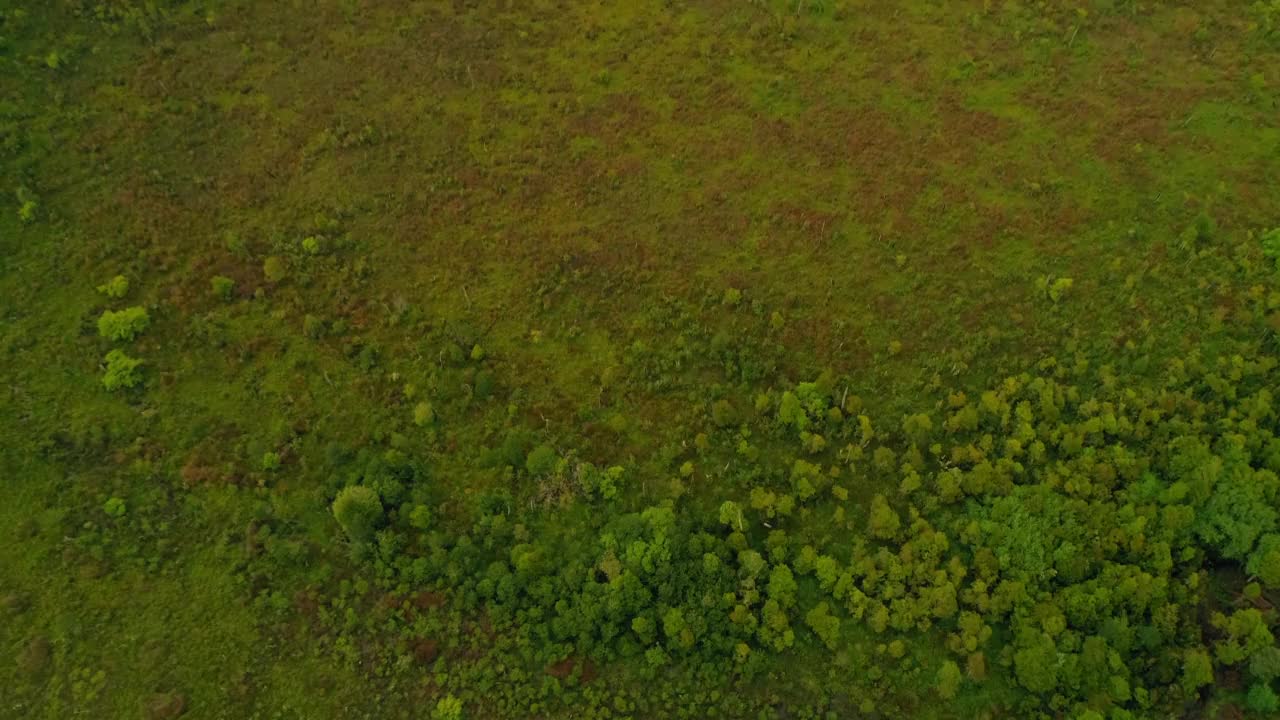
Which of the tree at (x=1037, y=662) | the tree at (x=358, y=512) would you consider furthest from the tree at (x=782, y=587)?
the tree at (x=358, y=512)

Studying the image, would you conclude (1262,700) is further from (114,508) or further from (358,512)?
(114,508)

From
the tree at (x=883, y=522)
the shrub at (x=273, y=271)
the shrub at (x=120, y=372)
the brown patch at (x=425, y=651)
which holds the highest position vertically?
the shrub at (x=273, y=271)

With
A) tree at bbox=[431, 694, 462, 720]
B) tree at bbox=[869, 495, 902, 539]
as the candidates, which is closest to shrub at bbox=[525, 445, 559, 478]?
tree at bbox=[431, 694, 462, 720]

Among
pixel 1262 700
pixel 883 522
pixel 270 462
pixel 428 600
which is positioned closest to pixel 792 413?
pixel 883 522

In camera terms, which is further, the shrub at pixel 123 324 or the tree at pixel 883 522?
the shrub at pixel 123 324

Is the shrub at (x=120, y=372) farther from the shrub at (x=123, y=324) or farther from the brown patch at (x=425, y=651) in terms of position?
the brown patch at (x=425, y=651)

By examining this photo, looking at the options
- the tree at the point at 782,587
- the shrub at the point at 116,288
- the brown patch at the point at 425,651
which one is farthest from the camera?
the shrub at the point at 116,288
